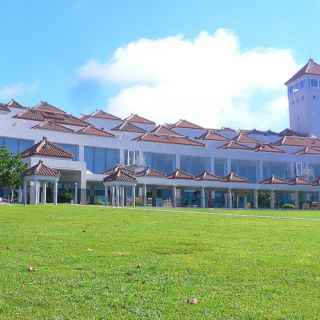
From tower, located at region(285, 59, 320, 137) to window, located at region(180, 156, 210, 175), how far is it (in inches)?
1164

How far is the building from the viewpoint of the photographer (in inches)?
2028

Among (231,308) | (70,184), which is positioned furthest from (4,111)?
(231,308)

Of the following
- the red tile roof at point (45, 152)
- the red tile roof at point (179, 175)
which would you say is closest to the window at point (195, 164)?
the red tile roof at point (179, 175)

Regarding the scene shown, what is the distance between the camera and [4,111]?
57062 millimetres

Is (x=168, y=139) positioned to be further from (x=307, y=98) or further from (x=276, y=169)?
(x=307, y=98)

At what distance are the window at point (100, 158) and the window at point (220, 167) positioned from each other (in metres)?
12.5

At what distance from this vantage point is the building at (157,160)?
51.5 metres

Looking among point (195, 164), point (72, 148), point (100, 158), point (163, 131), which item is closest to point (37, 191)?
point (72, 148)

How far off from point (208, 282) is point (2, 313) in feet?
9.08

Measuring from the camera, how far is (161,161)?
209ft

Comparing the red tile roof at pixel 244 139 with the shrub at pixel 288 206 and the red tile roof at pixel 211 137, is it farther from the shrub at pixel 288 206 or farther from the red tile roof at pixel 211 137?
the shrub at pixel 288 206

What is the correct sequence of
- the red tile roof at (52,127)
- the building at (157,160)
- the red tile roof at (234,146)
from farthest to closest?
the red tile roof at (234,146), the red tile roof at (52,127), the building at (157,160)

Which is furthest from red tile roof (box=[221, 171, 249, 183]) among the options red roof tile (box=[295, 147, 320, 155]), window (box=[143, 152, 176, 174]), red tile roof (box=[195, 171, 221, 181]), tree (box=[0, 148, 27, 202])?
tree (box=[0, 148, 27, 202])

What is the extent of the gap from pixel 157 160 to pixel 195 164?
16.2 feet
